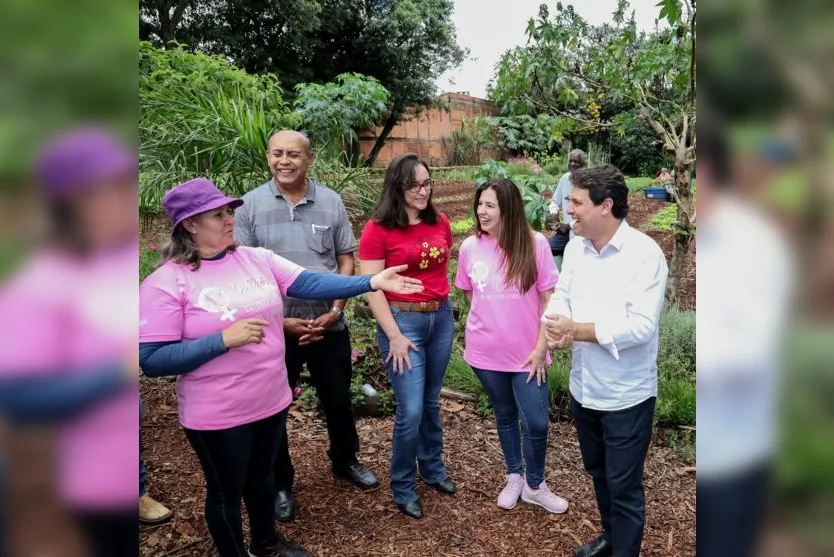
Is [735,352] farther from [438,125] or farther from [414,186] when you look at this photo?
[438,125]

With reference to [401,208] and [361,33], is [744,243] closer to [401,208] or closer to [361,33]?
[401,208]

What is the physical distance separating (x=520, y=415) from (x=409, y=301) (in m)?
0.67

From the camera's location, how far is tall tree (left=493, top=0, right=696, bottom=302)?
11.6ft

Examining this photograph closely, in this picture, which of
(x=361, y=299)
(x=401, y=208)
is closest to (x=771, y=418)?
(x=401, y=208)

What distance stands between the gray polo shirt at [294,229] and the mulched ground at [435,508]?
866mm

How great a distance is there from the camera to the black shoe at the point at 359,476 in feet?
9.28

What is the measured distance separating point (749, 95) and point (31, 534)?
673mm

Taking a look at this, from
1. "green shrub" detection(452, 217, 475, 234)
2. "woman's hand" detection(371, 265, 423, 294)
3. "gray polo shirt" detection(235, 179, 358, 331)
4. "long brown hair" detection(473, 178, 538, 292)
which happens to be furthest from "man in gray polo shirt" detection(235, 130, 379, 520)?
"green shrub" detection(452, 217, 475, 234)

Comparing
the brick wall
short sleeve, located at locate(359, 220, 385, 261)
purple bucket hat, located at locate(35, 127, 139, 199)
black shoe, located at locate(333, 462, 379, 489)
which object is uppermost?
the brick wall

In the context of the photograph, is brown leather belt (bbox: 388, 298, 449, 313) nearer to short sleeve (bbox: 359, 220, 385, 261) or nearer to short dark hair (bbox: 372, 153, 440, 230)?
short sleeve (bbox: 359, 220, 385, 261)

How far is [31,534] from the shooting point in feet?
1.56

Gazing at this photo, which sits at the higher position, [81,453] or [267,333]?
[81,453]

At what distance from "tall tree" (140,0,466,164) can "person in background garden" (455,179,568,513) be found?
810 centimetres

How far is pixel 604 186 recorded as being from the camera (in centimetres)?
189
